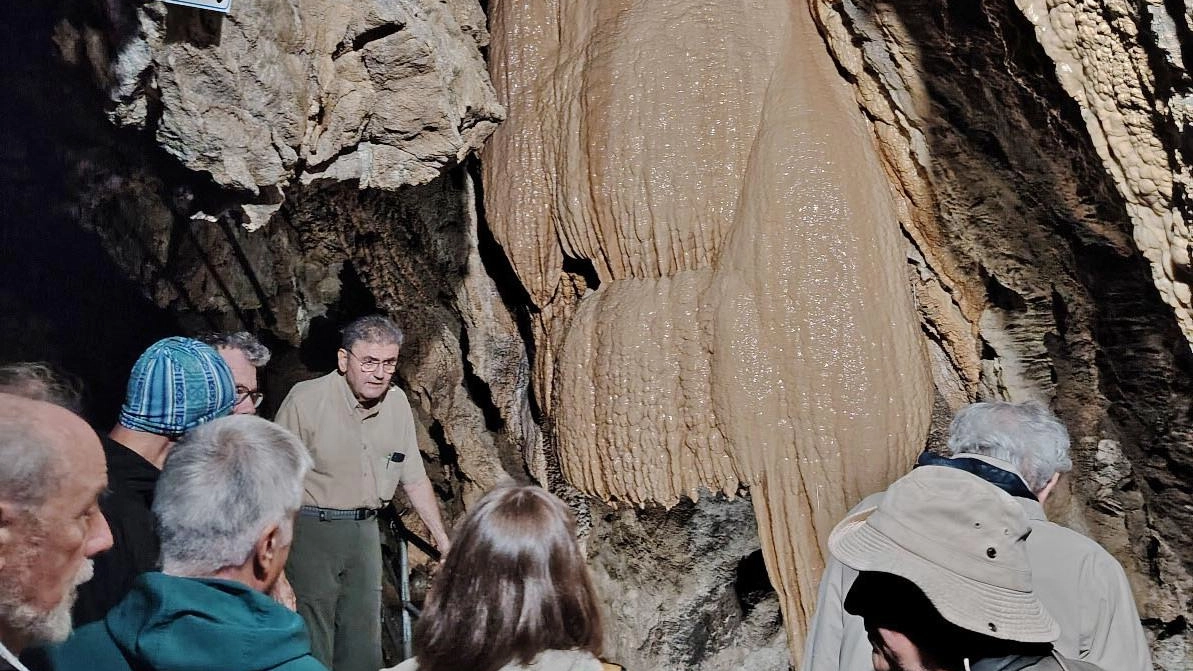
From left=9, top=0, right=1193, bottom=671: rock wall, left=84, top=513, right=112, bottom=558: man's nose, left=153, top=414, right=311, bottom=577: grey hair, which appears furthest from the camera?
left=9, top=0, right=1193, bottom=671: rock wall

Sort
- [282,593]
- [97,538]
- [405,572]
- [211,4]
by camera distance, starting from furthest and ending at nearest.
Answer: [405,572] < [211,4] < [282,593] < [97,538]

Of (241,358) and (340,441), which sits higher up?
(241,358)

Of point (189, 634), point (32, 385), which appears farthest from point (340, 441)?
point (189, 634)

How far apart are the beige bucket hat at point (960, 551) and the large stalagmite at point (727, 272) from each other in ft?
5.93

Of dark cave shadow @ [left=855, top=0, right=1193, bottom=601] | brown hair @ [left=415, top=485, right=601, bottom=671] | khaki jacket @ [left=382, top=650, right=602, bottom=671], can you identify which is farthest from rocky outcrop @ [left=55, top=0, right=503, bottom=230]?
khaki jacket @ [left=382, top=650, right=602, bottom=671]

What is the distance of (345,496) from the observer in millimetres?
2912

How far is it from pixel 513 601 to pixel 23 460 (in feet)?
1.91

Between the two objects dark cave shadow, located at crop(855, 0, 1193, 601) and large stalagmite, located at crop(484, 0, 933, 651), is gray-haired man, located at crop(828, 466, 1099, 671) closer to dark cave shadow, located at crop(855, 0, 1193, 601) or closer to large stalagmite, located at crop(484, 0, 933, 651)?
dark cave shadow, located at crop(855, 0, 1193, 601)

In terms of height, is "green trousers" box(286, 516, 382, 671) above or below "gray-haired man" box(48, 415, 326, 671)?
below

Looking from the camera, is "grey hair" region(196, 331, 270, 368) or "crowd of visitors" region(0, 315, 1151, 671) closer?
"crowd of visitors" region(0, 315, 1151, 671)

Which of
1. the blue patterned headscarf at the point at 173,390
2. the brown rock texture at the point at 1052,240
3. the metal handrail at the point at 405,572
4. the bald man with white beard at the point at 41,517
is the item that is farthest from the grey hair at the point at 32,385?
the brown rock texture at the point at 1052,240

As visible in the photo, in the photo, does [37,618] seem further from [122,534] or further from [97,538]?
[122,534]

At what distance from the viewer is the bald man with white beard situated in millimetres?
1085

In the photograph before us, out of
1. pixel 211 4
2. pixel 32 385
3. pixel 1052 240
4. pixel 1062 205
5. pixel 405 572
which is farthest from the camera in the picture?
pixel 405 572
